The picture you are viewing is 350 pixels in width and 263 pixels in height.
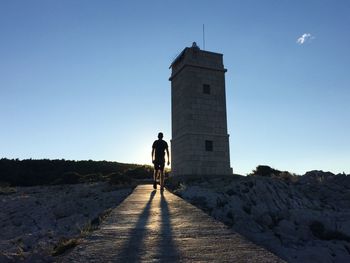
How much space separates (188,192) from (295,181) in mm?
9151

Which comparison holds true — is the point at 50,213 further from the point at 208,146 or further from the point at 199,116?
the point at 199,116

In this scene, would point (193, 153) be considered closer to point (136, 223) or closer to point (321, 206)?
point (321, 206)

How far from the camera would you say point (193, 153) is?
1019 inches

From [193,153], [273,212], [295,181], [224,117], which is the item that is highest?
[224,117]

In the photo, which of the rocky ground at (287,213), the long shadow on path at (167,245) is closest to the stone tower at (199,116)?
the rocky ground at (287,213)

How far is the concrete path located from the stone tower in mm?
17959

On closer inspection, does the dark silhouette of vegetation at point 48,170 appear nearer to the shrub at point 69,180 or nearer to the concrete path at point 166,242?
the shrub at point 69,180

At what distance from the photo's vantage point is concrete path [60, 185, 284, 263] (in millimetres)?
4566

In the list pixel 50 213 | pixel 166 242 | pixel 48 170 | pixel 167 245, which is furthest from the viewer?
pixel 48 170

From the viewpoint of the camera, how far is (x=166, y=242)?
547cm

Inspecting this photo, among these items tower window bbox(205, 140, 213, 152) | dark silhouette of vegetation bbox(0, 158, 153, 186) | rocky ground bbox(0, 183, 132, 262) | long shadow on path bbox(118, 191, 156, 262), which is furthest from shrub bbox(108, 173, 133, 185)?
long shadow on path bbox(118, 191, 156, 262)

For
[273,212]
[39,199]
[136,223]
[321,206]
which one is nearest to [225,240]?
[136,223]

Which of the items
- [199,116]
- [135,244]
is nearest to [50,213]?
[199,116]

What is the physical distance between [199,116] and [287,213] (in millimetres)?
12318
